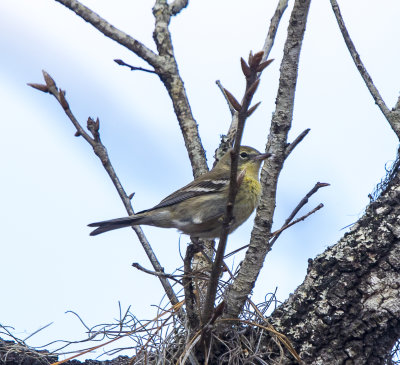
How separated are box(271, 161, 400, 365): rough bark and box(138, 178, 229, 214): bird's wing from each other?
170 centimetres

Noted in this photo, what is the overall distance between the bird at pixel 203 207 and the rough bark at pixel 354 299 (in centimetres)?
138

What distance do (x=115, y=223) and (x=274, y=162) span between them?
5.93ft

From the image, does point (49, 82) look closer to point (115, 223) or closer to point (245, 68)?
point (115, 223)

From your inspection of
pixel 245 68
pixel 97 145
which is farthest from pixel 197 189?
pixel 245 68

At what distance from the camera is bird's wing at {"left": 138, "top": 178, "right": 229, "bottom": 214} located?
4965mm

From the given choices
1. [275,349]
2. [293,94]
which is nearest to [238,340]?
[275,349]

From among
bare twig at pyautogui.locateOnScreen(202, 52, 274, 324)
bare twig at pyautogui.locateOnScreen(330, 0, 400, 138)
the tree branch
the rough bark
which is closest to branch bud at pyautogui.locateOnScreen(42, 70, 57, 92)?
the tree branch

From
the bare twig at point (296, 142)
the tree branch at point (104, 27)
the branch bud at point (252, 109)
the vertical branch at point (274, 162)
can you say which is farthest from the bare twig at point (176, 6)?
the branch bud at point (252, 109)

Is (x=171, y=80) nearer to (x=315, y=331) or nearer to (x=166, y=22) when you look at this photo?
(x=166, y=22)

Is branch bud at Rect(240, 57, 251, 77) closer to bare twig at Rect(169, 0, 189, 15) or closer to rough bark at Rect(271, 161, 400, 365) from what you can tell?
rough bark at Rect(271, 161, 400, 365)

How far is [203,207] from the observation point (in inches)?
194

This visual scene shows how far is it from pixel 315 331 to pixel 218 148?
244 cm

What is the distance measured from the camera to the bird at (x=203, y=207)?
15.6 feet

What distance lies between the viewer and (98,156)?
434 centimetres
